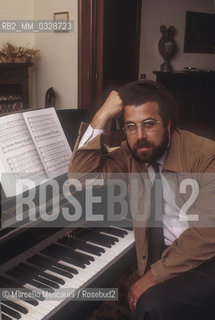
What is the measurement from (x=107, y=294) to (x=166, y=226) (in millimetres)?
447

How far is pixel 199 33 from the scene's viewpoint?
7133mm

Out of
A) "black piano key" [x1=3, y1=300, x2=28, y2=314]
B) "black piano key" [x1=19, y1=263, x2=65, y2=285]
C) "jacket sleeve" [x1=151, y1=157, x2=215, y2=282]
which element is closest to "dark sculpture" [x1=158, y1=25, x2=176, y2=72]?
"jacket sleeve" [x1=151, y1=157, x2=215, y2=282]

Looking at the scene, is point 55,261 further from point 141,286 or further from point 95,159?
point 95,159

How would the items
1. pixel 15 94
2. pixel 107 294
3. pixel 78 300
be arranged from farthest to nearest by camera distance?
1. pixel 15 94
2. pixel 107 294
3. pixel 78 300

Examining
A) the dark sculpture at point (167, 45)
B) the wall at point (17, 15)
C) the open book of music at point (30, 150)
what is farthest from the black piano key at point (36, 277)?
the dark sculpture at point (167, 45)

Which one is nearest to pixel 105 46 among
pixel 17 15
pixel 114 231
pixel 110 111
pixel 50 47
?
pixel 50 47

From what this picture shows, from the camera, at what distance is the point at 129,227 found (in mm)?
1785

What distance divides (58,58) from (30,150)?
406 centimetres

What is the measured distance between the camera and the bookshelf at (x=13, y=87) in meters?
4.91

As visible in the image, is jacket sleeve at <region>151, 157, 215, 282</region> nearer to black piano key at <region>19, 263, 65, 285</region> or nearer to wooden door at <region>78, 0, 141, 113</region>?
black piano key at <region>19, 263, 65, 285</region>

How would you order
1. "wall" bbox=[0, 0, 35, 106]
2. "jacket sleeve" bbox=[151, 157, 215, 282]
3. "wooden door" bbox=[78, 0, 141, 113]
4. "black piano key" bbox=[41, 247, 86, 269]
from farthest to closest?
"wall" bbox=[0, 0, 35, 106] → "wooden door" bbox=[78, 0, 141, 113] → "jacket sleeve" bbox=[151, 157, 215, 282] → "black piano key" bbox=[41, 247, 86, 269]

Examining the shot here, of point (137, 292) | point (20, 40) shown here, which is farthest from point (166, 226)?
point (20, 40)

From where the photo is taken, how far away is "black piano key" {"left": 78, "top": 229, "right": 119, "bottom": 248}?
160cm

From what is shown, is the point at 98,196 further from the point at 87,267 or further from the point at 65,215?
the point at 87,267
